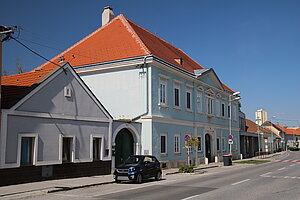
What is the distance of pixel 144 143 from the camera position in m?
25.6

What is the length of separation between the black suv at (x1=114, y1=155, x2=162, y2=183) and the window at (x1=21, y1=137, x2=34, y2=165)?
441cm

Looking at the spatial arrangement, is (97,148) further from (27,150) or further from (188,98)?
(188,98)

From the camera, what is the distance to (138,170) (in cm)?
1788

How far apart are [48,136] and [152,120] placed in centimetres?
957

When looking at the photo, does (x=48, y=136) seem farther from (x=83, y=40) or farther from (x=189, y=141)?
(x=83, y=40)

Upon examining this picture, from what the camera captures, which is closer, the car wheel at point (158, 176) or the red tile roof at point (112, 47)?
the car wheel at point (158, 176)

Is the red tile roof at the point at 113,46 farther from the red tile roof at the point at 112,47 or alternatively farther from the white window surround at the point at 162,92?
the white window surround at the point at 162,92

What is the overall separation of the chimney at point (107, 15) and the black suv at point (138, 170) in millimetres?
19457

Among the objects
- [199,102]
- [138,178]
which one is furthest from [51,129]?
[199,102]

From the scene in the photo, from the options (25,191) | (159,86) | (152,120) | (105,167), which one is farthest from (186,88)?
(25,191)

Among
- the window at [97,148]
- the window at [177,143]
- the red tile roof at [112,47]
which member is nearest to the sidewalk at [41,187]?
the window at [97,148]

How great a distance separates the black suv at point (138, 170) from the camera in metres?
17.6

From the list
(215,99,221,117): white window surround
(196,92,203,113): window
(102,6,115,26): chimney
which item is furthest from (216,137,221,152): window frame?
(102,6,115,26): chimney

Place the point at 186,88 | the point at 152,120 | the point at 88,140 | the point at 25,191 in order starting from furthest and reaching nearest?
the point at 186,88 → the point at 152,120 → the point at 88,140 → the point at 25,191
